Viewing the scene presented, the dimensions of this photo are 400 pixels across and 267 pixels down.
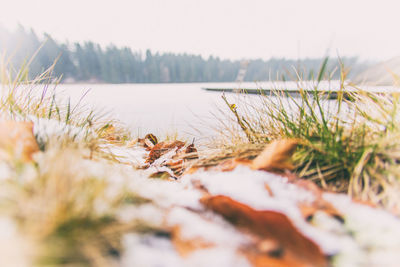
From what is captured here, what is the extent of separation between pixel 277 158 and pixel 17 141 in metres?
0.79

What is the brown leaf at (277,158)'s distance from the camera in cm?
66

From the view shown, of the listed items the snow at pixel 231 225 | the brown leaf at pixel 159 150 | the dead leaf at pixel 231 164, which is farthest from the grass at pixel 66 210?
the brown leaf at pixel 159 150

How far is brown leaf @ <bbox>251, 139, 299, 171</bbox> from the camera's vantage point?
660 mm

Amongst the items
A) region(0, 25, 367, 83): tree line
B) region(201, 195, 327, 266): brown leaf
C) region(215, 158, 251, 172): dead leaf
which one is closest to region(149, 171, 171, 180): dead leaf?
region(215, 158, 251, 172): dead leaf

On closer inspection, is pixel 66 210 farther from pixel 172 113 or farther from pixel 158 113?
pixel 158 113

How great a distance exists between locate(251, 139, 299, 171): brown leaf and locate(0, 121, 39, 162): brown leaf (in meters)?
0.67

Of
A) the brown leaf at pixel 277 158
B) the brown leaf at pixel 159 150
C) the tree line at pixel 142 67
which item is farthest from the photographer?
the tree line at pixel 142 67

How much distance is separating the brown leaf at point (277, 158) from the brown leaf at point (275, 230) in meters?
0.21

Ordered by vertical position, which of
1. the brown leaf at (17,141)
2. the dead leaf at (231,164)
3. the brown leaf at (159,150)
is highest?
the brown leaf at (17,141)

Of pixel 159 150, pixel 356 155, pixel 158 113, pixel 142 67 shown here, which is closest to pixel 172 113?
pixel 158 113

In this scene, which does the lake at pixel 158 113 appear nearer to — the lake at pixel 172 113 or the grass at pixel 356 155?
the lake at pixel 172 113

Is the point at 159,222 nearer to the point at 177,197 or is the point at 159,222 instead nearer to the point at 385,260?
the point at 177,197

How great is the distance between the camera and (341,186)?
639mm

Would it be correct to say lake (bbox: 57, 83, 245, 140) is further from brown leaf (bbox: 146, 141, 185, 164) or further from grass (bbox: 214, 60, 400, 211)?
grass (bbox: 214, 60, 400, 211)
